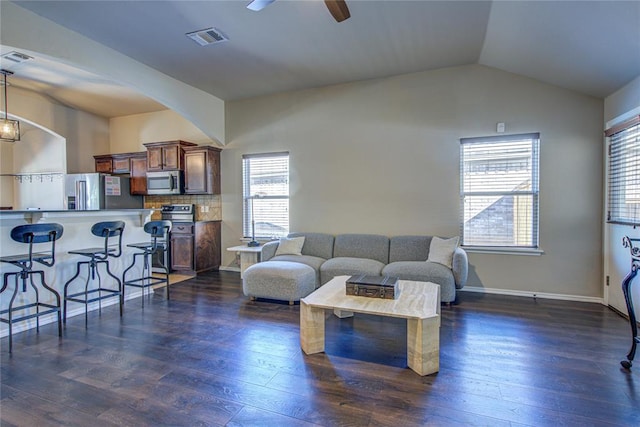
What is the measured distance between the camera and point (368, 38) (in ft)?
11.9

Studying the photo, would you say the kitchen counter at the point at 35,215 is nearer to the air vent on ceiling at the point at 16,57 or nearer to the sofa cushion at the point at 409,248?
the air vent on ceiling at the point at 16,57

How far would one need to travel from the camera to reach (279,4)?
300 cm

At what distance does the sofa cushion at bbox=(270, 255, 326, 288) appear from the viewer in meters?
4.30

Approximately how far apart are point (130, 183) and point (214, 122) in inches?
87.8

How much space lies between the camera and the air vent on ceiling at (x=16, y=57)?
4045mm

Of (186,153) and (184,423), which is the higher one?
(186,153)

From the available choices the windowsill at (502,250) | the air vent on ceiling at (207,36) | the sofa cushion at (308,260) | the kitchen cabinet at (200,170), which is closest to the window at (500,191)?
the windowsill at (502,250)

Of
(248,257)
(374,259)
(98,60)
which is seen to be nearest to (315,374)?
(374,259)

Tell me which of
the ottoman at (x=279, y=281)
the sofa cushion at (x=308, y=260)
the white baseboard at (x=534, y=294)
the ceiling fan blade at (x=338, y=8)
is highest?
the ceiling fan blade at (x=338, y=8)

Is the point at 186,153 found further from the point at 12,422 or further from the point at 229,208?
the point at 12,422

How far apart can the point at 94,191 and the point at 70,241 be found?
109 inches

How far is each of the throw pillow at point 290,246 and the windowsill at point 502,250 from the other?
7.47ft

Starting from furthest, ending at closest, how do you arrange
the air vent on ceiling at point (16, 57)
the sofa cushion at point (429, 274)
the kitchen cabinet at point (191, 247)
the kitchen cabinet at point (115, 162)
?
1. the kitchen cabinet at point (115, 162)
2. the kitchen cabinet at point (191, 247)
3. the air vent on ceiling at point (16, 57)
4. the sofa cushion at point (429, 274)

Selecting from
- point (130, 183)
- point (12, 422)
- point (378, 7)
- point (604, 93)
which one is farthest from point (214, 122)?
point (604, 93)
